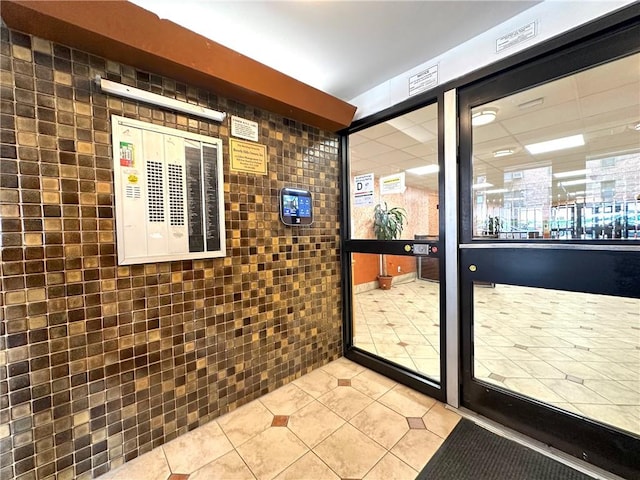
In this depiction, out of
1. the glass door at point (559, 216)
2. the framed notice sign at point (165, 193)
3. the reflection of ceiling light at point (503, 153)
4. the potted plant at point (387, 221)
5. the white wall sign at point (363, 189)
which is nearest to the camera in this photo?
the glass door at point (559, 216)

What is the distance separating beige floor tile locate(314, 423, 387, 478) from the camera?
1.34 meters

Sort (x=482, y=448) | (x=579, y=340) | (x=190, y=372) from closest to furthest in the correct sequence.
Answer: (x=482, y=448) → (x=190, y=372) → (x=579, y=340)

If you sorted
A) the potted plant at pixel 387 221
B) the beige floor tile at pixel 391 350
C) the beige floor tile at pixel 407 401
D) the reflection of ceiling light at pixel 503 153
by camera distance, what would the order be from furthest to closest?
1. the beige floor tile at pixel 391 350
2. the potted plant at pixel 387 221
3. the beige floor tile at pixel 407 401
4. the reflection of ceiling light at pixel 503 153

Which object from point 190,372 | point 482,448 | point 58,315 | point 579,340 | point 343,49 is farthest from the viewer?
point 579,340

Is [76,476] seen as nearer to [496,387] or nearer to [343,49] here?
[496,387]

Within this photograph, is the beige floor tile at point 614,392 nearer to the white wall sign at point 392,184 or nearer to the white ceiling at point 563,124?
the white ceiling at point 563,124

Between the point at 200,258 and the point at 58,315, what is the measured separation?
70 centimetres

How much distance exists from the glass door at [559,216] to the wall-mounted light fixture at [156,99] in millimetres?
1737

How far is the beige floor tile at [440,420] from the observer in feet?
5.24

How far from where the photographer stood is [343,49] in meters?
1.77

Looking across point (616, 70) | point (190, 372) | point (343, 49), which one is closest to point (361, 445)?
point (190, 372)

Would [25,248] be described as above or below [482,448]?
above

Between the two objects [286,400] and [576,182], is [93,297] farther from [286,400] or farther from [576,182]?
[576,182]

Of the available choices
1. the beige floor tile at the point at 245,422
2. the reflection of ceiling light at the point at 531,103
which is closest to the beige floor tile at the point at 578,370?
the reflection of ceiling light at the point at 531,103
